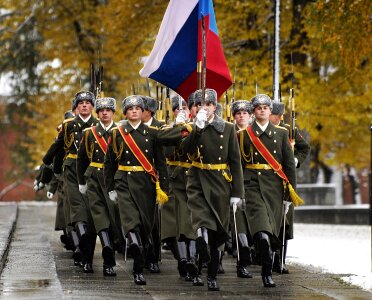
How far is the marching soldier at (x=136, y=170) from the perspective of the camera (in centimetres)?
1332

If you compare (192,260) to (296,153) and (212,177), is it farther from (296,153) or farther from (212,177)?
(296,153)

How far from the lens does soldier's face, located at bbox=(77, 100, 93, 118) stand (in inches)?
610

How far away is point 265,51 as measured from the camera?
29406 mm

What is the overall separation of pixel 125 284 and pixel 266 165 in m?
2.05

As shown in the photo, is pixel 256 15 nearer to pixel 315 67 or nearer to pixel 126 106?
pixel 315 67

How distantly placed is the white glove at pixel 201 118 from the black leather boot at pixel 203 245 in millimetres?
1062

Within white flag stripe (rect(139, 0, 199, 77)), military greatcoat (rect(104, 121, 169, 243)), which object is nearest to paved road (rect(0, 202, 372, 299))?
military greatcoat (rect(104, 121, 169, 243))

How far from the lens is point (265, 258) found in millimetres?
12680

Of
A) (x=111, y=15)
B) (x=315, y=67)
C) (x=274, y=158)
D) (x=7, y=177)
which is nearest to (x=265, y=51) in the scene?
(x=315, y=67)

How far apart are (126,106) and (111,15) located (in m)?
20.0

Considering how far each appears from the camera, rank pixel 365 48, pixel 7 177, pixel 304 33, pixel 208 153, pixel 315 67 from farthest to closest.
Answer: pixel 7 177 → pixel 315 67 → pixel 304 33 → pixel 365 48 → pixel 208 153

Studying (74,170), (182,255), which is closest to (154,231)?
(74,170)

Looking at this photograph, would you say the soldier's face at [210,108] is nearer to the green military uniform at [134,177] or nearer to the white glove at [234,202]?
the white glove at [234,202]

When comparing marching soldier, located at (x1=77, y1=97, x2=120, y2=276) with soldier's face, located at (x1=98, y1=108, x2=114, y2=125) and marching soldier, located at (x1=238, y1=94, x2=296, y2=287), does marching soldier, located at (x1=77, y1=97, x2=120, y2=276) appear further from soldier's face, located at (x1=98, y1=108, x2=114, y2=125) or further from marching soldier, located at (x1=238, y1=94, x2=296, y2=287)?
marching soldier, located at (x1=238, y1=94, x2=296, y2=287)
